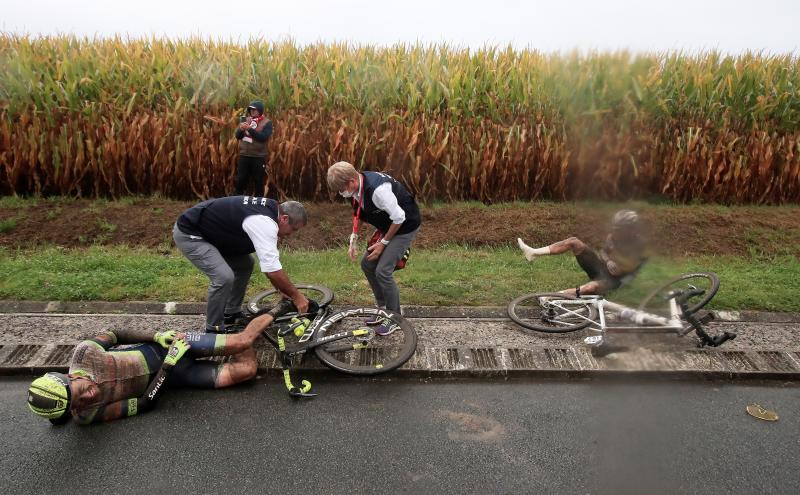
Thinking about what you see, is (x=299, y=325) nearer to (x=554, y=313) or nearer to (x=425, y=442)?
(x=425, y=442)

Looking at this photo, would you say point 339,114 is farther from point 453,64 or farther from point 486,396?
point 486,396

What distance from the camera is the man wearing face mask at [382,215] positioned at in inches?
190

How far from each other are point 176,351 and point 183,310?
1.67 meters

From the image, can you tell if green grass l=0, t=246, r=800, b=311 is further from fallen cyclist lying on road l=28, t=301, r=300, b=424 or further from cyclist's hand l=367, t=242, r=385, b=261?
fallen cyclist lying on road l=28, t=301, r=300, b=424

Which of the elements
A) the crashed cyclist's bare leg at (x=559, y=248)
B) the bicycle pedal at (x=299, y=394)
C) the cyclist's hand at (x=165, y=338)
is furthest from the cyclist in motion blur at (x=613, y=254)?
the cyclist's hand at (x=165, y=338)

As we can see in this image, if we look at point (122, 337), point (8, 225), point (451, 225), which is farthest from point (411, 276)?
point (8, 225)

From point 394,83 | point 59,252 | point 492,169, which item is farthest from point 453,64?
point 59,252

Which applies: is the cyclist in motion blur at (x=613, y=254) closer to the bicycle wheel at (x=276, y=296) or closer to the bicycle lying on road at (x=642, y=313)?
the bicycle lying on road at (x=642, y=313)

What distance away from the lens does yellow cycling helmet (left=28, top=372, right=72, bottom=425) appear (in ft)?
11.8

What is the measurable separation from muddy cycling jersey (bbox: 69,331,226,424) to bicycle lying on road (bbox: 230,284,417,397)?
0.56m

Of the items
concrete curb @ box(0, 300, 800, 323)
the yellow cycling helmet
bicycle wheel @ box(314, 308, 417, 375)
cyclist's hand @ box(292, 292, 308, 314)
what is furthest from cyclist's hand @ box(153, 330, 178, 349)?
concrete curb @ box(0, 300, 800, 323)

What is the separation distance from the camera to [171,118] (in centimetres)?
928

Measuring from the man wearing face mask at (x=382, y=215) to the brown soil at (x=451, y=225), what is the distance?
2.94 m

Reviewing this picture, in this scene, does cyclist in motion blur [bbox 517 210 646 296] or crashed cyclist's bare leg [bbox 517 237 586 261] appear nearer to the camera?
cyclist in motion blur [bbox 517 210 646 296]
